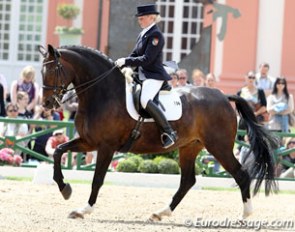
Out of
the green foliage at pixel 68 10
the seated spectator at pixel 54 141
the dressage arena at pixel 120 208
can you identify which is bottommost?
the dressage arena at pixel 120 208

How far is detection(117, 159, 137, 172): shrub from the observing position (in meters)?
14.8

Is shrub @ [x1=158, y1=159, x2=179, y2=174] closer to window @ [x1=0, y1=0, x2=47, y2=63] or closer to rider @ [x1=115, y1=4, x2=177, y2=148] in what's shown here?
rider @ [x1=115, y1=4, x2=177, y2=148]

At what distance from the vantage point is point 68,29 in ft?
83.6

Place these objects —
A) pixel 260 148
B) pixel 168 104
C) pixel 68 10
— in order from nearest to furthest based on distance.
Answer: pixel 168 104, pixel 260 148, pixel 68 10

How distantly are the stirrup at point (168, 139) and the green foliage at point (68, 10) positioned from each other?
15.1 m

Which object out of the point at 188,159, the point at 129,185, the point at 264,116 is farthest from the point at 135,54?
the point at 264,116

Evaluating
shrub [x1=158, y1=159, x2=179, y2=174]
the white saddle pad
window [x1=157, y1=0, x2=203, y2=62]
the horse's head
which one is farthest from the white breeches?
window [x1=157, y1=0, x2=203, y2=62]

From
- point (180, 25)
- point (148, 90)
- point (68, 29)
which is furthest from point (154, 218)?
point (180, 25)

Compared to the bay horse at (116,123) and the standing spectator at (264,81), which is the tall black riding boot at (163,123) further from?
the standing spectator at (264,81)

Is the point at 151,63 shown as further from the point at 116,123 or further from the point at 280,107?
the point at 280,107

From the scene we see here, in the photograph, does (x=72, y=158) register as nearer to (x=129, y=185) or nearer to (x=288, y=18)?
(x=129, y=185)

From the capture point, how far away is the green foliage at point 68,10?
25.4 meters

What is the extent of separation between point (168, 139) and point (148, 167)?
409 cm

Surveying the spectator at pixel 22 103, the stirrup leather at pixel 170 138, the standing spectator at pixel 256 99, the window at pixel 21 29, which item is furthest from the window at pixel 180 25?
the stirrup leather at pixel 170 138
